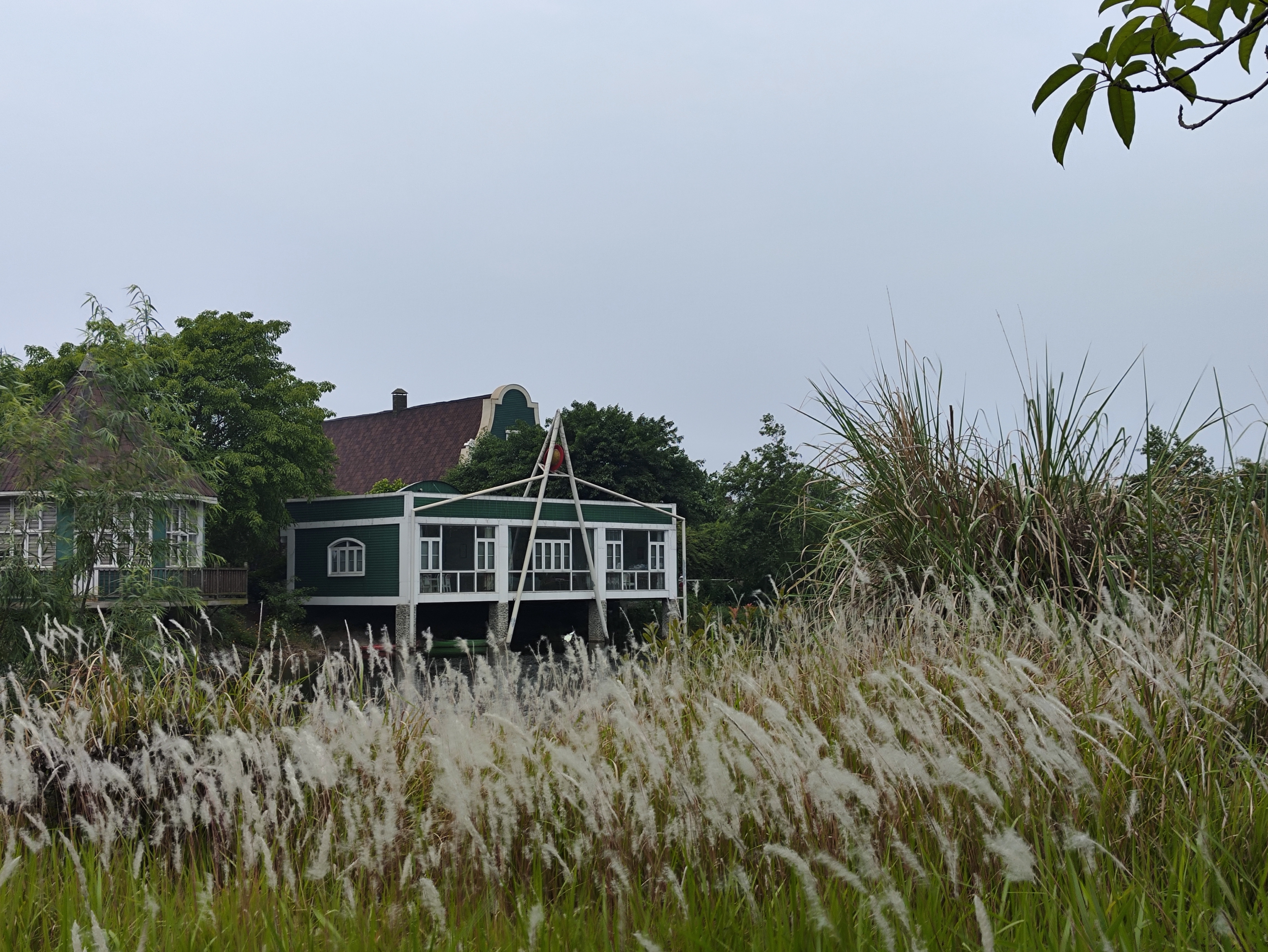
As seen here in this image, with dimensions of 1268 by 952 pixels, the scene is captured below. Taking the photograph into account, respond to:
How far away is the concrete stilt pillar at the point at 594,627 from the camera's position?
32.2 meters

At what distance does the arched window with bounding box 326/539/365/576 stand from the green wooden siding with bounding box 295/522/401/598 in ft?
0.29

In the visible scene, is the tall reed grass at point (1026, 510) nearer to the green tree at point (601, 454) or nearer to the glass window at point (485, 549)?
the glass window at point (485, 549)

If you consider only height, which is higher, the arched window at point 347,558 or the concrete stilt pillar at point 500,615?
the arched window at point 347,558

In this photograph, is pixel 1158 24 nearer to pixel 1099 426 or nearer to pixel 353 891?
pixel 353 891

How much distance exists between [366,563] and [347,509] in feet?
5.18

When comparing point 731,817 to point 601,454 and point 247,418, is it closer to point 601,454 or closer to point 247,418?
point 247,418

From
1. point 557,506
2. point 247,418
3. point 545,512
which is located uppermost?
point 247,418

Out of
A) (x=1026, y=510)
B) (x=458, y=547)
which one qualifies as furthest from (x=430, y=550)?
(x=1026, y=510)

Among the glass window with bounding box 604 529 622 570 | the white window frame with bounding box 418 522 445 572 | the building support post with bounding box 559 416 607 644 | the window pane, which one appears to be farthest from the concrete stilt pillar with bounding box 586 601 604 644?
the white window frame with bounding box 418 522 445 572

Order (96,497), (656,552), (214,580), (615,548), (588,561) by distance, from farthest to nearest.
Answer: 1. (656,552)
2. (615,548)
3. (588,561)
4. (214,580)
5. (96,497)

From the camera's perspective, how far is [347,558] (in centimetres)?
2939

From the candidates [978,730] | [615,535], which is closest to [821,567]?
[978,730]

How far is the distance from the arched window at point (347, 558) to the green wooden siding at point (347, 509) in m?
0.61

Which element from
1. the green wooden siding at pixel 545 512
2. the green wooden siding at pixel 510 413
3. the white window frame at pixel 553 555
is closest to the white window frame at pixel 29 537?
the green wooden siding at pixel 545 512
